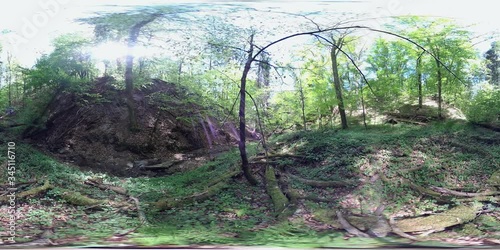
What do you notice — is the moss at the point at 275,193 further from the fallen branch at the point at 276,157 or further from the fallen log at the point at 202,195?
the fallen log at the point at 202,195

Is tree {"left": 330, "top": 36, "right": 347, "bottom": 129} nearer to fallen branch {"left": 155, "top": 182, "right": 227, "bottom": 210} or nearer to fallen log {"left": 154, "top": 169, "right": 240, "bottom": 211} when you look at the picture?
fallen log {"left": 154, "top": 169, "right": 240, "bottom": 211}

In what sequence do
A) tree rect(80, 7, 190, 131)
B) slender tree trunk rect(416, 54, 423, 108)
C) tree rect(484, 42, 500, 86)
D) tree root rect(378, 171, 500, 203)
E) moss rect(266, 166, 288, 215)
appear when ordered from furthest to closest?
1. tree rect(484, 42, 500, 86)
2. slender tree trunk rect(416, 54, 423, 108)
3. tree rect(80, 7, 190, 131)
4. tree root rect(378, 171, 500, 203)
5. moss rect(266, 166, 288, 215)

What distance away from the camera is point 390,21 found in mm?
2805

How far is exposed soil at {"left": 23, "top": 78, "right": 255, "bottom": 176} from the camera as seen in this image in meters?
2.76

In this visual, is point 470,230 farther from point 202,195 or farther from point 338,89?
point 202,195

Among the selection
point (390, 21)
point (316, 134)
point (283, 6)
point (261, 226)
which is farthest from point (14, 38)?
point (390, 21)

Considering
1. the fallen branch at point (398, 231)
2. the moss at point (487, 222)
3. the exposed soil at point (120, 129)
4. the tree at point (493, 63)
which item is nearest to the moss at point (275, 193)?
the exposed soil at point (120, 129)

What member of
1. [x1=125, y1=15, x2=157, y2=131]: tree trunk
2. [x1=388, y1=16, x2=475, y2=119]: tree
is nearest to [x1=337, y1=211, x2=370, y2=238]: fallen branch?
[x1=388, y1=16, x2=475, y2=119]: tree

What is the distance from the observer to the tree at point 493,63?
3031mm

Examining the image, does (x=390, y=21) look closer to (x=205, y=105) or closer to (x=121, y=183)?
(x=205, y=105)

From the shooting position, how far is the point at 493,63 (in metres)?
3.09

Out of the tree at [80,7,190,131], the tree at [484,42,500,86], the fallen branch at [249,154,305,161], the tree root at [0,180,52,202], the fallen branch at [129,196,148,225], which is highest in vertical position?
the tree at [80,7,190,131]

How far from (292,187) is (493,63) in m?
2.36

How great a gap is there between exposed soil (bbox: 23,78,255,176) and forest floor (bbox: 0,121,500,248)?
0.13 meters
